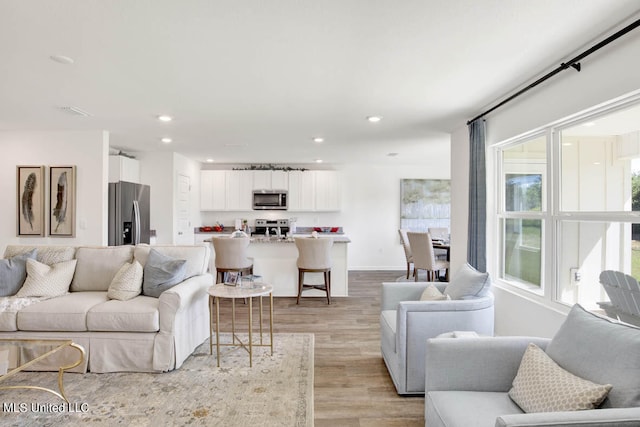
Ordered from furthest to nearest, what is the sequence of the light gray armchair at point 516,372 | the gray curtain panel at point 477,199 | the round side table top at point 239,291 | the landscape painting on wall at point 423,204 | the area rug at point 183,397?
the landscape painting on wall at point 423,204 < the gray curtain panel at point 477,199 < the round side table top at point 239,291 < the area rug at point 183,397 < the light gray armchair at point 516,372

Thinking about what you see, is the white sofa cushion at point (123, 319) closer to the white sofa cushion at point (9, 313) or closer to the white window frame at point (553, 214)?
the white sofa cushion at point (9, 313)

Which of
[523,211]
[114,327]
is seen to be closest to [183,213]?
[114,327]

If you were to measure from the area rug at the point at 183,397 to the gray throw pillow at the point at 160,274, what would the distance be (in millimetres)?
684

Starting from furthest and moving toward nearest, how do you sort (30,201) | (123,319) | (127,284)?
(30,201) → (127,284) → (123,319)

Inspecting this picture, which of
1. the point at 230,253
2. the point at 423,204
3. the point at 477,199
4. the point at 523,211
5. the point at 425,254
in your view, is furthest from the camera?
the point at 423,204

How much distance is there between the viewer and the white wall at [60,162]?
15.1 feet

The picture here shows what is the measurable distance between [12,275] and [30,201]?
1940 millimetres

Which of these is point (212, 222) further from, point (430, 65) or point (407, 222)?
point (430, 65)

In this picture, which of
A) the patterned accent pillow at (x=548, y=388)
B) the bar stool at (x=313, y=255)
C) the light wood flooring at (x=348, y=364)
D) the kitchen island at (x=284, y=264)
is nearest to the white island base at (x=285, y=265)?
the kitchen island at (x=284, y=264)

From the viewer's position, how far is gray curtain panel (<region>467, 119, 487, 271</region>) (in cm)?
358

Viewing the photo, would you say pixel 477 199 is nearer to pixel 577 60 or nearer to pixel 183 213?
pixel 577 60

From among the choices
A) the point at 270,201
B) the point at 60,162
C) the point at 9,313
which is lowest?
the point at 9,313

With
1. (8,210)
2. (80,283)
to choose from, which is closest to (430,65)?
(80,283)

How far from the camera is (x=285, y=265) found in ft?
17.3
